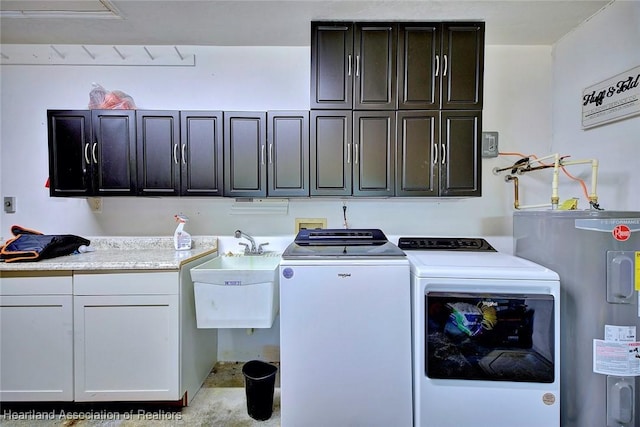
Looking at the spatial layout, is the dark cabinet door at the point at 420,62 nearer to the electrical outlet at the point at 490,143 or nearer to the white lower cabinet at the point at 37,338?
the electrical outlet at the point at 490,143

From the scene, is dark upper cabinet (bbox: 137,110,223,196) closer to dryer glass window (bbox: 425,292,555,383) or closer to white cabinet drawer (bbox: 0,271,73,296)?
white cabinet drawer (bbox: 0,271,73,296)

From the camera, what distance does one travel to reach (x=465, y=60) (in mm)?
1740

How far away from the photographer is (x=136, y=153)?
1.83 meters

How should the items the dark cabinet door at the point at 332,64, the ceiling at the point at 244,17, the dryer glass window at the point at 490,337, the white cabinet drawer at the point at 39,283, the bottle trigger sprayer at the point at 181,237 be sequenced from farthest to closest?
the bottle trigger sprayer at the point at 181,237, the dark cabinet door at the point at 332,64, the ceiling at the point at 244,17, the white cabinet drawer at the point at 39,283, the dryer glass window at the point at 490,337

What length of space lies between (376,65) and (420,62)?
28cm

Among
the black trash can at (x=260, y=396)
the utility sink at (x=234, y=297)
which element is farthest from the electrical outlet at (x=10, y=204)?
the black trash can at (x=260, y=396)

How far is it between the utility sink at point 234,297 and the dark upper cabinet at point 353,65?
120 cm

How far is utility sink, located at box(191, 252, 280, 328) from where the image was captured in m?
1.59

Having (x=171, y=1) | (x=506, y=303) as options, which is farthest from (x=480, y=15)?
(x=171, y=1)

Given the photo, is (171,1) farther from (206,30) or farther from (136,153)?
(136,153)

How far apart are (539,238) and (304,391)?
149 cm

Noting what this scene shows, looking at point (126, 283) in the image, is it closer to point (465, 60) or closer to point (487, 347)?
point (487, 347)

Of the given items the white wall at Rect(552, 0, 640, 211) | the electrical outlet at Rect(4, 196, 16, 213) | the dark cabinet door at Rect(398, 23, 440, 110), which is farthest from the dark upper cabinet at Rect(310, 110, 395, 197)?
the electrical outlet at Rect(4, 196, 16, 213)

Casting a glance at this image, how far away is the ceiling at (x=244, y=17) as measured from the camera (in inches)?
65.3
